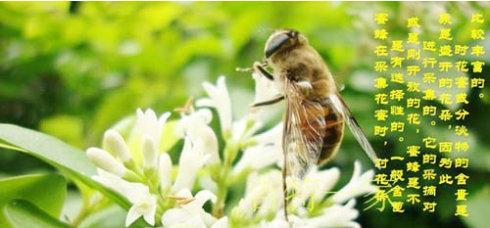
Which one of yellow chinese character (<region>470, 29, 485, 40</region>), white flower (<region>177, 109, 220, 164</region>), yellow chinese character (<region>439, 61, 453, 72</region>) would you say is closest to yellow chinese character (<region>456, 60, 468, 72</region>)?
yellow chinese character (<region>439, 61, 453, 72</region>)

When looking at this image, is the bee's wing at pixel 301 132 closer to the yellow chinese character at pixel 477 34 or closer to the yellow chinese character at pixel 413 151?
the yellow chinese character at pixel 413 151

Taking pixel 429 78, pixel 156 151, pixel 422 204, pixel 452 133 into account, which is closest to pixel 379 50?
pixel 429 78

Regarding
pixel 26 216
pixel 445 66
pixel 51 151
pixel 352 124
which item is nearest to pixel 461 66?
pixel 445 66

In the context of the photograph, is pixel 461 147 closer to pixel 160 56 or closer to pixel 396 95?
pixel 396 95

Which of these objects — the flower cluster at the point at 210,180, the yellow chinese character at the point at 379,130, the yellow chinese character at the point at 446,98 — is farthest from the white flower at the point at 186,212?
the yellow chinese character at the point at 446,98

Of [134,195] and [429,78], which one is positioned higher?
[429,78]

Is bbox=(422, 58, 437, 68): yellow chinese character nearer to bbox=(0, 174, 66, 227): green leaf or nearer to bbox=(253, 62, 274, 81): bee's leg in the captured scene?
bbox=(253, 62, 274, 81): bee's leg

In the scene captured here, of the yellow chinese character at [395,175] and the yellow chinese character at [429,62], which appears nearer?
the yellow chinese character at [395,175]
